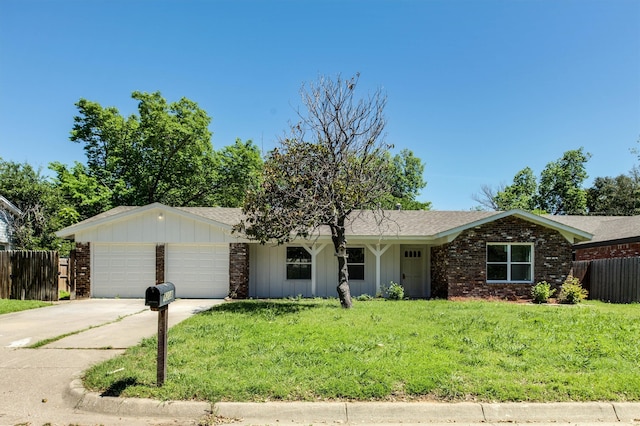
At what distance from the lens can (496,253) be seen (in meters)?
16.1

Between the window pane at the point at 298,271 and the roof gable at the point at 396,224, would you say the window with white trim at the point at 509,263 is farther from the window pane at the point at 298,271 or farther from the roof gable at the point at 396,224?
the window pane at the point at 298,271

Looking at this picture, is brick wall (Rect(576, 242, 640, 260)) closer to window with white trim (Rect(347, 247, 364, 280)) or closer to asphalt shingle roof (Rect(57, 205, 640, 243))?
asphalt shingle roof (Rect(57, 205, 640, 243))

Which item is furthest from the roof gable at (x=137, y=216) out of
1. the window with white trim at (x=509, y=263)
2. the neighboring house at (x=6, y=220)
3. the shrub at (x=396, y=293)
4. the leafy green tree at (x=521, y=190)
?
the leafy green tree at (x=521, y=190)

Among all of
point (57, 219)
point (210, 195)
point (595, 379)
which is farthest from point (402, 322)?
point (210, 195)

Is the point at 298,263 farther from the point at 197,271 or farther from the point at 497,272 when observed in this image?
the point at 497,272

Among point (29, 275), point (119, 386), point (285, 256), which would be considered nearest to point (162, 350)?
point (119, 386)

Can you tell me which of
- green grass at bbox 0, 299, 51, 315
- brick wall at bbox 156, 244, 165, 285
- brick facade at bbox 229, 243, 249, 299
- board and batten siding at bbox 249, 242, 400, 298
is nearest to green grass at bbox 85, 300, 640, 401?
brick facade at bbox 229, 243, 249, 299

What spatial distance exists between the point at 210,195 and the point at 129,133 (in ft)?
22.1

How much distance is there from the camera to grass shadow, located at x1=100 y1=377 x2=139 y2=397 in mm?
5114

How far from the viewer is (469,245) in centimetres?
1585

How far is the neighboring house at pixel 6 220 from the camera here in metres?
21.4

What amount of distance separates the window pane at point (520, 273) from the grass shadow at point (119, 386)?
14283 millimetres

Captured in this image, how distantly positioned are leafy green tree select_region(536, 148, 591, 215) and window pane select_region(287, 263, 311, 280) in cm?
3418

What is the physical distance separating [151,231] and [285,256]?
524 centimetres
